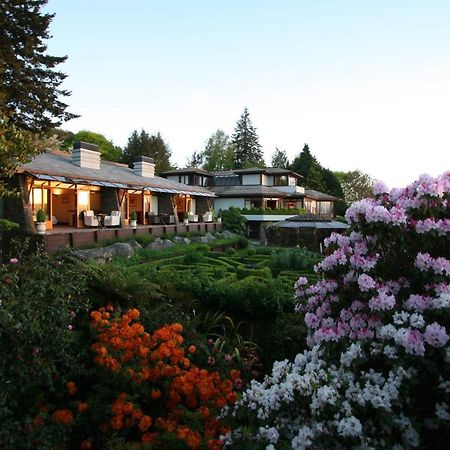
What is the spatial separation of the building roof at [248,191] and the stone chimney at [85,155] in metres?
16.8

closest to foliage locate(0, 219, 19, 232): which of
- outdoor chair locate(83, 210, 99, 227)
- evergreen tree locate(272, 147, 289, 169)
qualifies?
outdoor chair locate(83, 210, 99, 227)

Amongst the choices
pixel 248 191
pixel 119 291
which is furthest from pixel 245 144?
pixel 119 291

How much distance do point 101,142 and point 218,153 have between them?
64.5ft

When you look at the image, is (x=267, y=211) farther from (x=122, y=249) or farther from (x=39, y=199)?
(x=122, y=249)

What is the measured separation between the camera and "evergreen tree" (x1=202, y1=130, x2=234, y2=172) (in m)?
72.1

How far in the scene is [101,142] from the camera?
207ft

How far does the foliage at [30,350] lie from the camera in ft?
10.2

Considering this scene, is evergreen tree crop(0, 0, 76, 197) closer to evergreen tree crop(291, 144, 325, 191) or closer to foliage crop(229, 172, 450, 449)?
foliage crop(229, 172, 450, 449)

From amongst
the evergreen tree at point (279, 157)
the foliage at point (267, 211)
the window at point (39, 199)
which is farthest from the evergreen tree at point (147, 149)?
the window at point (39, 199)

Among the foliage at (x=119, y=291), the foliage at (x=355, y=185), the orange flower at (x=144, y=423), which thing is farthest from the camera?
the foliage at (x=355, y=185)

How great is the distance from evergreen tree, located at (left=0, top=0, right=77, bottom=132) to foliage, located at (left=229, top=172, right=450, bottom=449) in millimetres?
27796

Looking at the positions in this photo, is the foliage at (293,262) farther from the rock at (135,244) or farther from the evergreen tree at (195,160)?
the evergreen tree at (195,160)

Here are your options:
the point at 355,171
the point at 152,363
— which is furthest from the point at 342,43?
the point at 355,171

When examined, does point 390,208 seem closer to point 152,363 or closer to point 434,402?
point 434,402
